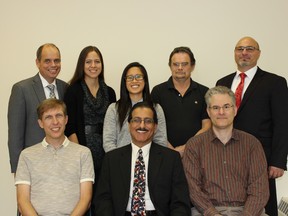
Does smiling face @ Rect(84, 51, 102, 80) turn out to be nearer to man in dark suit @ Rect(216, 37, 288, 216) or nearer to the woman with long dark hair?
the woman with long dark hair

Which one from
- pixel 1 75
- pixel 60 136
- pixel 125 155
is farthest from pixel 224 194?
pixel 1 75

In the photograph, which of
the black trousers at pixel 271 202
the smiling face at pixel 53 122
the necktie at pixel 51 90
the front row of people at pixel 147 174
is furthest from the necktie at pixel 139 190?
the black trousers at pixel 271 202

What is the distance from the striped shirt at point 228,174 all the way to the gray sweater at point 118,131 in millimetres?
367

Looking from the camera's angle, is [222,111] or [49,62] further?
[49,62]

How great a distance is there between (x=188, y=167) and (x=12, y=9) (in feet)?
9.29

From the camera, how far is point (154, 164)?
2.81 metres

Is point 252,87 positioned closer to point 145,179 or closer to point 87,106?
point 145,179

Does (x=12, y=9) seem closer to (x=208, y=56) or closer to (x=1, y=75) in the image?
(x=1, y=75)

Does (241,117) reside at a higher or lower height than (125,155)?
higher

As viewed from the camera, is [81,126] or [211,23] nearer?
[81,126]

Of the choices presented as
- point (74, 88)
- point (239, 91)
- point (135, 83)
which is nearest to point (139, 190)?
point (135, 83)

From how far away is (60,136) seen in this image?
2.86 m

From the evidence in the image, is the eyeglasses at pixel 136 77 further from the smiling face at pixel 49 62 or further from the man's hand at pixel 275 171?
the man's hand at pixel 275 171

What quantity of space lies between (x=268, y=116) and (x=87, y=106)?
5.12 feet
